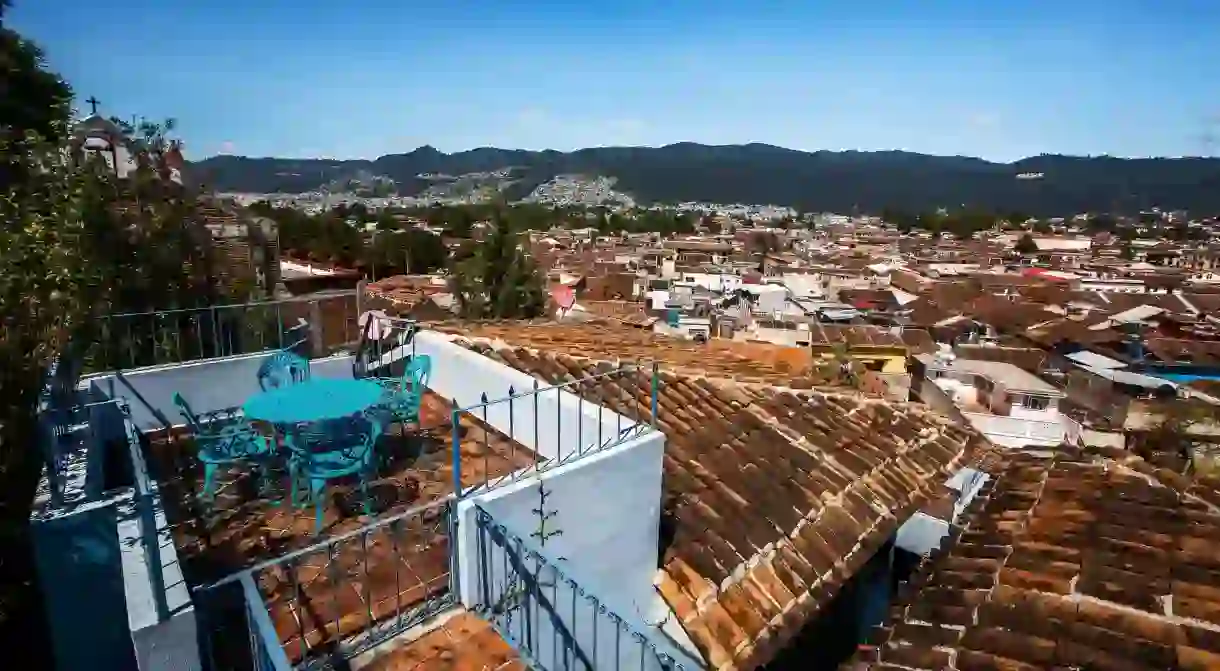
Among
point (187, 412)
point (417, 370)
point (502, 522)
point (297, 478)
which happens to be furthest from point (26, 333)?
point (502, 522)

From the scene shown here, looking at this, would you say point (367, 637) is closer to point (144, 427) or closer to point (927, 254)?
point (144, 427)

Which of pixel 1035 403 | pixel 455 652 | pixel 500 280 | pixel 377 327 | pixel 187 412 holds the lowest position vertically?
pixel 1035 403

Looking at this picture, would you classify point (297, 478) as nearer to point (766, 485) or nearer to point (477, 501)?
point (477, 501)

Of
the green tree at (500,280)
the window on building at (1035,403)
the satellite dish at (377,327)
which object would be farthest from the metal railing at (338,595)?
the window on building at (1035,403)

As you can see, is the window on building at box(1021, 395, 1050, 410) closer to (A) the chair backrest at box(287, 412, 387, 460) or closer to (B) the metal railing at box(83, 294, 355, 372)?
(B) the metal railing at box(83, 294, 355, 372)

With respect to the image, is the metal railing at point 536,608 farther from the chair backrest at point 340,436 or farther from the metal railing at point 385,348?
the metal railing at point 385,348

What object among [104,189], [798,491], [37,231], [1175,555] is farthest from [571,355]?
[104,189]
